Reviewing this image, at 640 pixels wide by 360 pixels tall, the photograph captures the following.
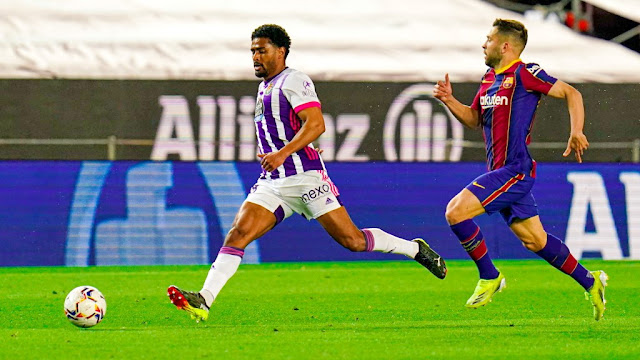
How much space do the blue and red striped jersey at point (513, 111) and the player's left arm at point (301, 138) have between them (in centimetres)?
126

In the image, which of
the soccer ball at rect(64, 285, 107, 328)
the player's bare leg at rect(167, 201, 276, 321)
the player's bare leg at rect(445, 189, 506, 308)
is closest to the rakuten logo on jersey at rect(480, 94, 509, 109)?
the player's bare leg at rect(445, 189, 506, 308)

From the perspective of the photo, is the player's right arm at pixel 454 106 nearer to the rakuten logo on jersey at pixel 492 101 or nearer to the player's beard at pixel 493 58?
the rakuten logo on jersey at pixel 492 101

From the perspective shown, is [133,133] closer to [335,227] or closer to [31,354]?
[335,227]

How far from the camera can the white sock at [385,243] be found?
24.0 feet

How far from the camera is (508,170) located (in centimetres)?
728

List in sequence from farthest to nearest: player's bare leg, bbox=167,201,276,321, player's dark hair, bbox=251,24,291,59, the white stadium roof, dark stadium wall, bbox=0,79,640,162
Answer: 1. the white stadium roof
2. dark stadium wall, bbox=0,79,640,162
3. player's dark hair, bbox=251,24,291,59
4. player's bare leg, bbox=167,201,276,321

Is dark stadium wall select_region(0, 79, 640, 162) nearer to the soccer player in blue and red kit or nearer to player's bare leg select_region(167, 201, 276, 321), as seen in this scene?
the soccer player in blue and red kit

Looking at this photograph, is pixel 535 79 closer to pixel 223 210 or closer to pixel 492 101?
pixel 492 101

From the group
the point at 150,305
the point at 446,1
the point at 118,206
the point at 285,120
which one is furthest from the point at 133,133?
the point at 285,120

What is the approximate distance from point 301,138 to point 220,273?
0.97m

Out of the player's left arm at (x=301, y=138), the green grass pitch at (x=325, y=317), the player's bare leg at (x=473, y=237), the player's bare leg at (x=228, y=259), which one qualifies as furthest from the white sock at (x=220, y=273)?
the player's bare leg at (x=473, y=237)

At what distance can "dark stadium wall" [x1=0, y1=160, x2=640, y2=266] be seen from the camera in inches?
463

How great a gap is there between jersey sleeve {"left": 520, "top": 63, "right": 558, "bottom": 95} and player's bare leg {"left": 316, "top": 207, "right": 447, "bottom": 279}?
52.2 inches

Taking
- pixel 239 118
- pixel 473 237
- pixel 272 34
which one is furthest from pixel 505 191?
pixel 239 118
